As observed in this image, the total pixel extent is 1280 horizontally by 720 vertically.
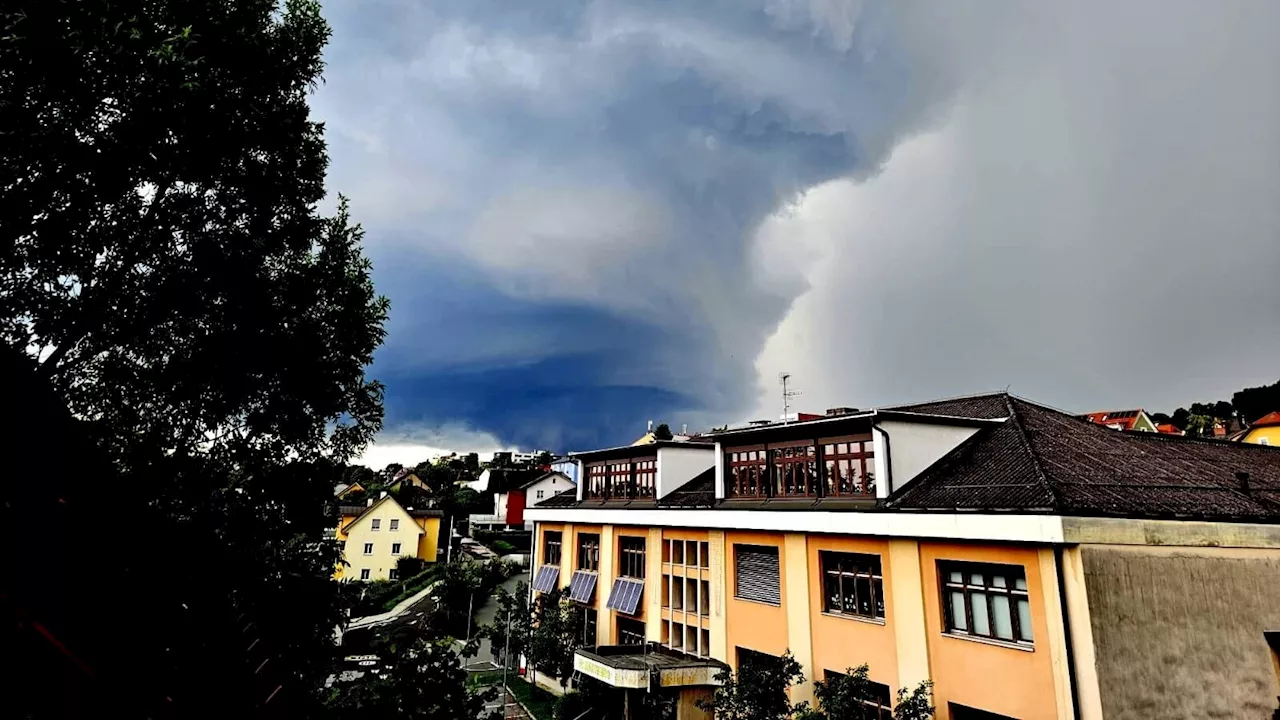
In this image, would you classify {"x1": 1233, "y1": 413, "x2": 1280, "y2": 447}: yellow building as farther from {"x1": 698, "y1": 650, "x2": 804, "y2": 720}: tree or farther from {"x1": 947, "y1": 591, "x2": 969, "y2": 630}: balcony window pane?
{"x1": 698, "y1": 650, "x2": 804, "y2": 720}: tree

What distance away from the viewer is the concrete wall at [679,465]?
29.7 m

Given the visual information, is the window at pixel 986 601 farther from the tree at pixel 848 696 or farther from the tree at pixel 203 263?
the tree at pixel 203 263

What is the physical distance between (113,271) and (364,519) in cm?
5633

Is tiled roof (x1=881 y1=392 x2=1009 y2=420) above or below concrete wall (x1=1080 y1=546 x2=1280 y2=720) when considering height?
above

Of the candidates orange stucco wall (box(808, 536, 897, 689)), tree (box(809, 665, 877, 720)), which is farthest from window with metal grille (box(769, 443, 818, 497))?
tree (box(809, 665, 877, 720))

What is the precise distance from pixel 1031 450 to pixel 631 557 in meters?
17.2

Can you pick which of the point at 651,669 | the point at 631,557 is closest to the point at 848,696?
the point at 651,669

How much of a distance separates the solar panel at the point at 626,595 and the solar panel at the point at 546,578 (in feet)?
20.3

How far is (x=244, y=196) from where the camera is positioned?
9.62 m

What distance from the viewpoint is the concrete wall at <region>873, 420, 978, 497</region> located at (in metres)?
19.6

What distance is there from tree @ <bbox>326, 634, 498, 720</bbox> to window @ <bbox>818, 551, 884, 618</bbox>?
17.0 meters

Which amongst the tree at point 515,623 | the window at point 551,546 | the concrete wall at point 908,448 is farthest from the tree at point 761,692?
the window at point 551,546

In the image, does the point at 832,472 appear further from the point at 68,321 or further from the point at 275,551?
the point at 68,321

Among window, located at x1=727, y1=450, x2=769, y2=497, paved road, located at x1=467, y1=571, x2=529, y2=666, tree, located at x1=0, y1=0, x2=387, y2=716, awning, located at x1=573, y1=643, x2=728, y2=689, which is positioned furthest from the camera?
paved road, located at x1=467, y1=571, x2=529, y2=666
